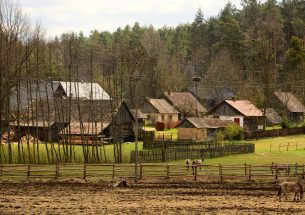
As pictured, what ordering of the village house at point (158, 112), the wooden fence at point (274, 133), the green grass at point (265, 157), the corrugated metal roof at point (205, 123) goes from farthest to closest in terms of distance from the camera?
the village house at point (158, 112) < the wooden fence at point (274, 133) < the corrugated metal roof at point (205, 123) < the green grass at point (265, 157)

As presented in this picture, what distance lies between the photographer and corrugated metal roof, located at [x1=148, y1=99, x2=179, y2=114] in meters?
88.5

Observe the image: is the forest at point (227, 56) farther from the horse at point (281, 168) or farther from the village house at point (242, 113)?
the horse at point (281, 168)

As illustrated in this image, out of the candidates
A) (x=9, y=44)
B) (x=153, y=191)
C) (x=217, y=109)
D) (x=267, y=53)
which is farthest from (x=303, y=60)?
(x=153, y=191)

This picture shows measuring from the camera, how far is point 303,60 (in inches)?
4109

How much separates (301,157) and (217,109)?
38379 mm

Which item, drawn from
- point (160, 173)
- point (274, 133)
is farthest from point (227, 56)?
point (160, 173)

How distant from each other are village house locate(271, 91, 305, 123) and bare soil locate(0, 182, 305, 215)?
64.2 metres

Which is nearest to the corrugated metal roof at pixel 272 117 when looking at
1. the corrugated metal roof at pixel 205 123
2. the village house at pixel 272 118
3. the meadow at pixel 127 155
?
the village house at pixel 272 118

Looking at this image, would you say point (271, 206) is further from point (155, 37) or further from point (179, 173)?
point (155, 37)

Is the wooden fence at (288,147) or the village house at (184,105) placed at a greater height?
the village house at (184,105)

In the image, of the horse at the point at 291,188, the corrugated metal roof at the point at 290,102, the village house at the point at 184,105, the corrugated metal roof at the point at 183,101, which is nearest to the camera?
the horse at the point at 291,188

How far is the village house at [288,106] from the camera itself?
312 ft

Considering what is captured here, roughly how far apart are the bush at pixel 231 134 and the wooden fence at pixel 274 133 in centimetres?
181

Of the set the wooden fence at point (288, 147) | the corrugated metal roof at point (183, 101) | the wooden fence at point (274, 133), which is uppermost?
the corrugated metal roof at point (183, 101)
